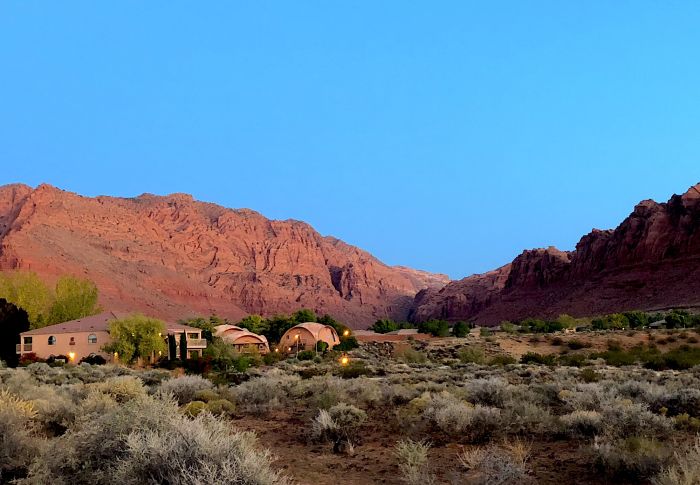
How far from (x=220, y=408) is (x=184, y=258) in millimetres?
139687

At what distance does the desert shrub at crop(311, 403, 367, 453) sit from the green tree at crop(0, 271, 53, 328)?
2236 inches

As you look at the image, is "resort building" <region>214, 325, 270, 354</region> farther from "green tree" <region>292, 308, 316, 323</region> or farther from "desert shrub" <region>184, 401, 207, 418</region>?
"desert shrub" <region>184, 401, 207, 418</region>

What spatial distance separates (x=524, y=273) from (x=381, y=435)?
116 metres

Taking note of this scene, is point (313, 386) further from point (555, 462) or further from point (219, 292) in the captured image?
point (219, 292)

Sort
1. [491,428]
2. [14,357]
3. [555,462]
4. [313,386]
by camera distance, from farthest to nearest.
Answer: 1. [14,357]
2. [313,386]
3. [491,428]
4. [555,462]

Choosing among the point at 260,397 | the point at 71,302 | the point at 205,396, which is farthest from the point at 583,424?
the point at 71,302

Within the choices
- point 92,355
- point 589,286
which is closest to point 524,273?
point 589,286

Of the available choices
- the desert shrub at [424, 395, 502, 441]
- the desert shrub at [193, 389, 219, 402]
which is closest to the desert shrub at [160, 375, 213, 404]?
the desert shrub at [193, 389, 219, 402]

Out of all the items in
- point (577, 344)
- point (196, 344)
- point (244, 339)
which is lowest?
point (577, 344)

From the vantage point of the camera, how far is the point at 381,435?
415 inches

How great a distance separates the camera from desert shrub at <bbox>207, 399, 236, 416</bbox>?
40.2ft

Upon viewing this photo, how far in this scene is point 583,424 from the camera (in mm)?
9953

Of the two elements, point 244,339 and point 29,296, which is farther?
point 29,296

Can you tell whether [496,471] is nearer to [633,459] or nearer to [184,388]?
[633,459]
